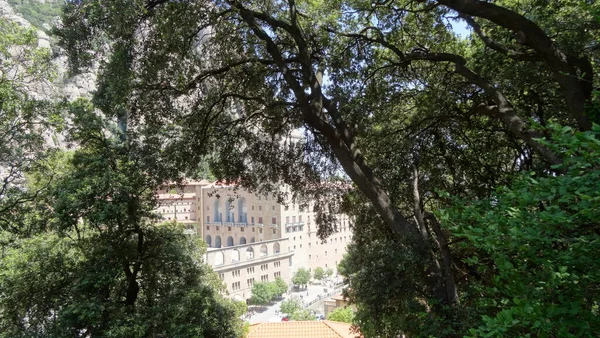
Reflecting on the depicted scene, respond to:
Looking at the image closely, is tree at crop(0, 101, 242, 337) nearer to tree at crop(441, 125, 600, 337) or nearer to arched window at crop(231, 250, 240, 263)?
tree at crop(441, 125, 600, 337)

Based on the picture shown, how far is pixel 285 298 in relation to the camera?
170 ft

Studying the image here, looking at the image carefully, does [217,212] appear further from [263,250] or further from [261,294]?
[261,294]

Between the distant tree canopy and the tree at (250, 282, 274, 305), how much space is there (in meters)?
39.3

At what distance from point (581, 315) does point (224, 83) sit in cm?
781

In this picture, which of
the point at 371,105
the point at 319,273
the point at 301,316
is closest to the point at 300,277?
the point at 319,273

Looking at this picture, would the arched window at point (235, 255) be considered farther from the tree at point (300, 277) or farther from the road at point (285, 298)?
the tree at point (300, 277)

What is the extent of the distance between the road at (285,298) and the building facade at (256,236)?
290cm

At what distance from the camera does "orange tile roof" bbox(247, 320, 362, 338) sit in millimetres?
15266

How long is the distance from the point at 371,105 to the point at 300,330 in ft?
36.1

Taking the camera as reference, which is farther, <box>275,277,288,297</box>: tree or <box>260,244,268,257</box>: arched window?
<box>260,244,268,257</box>: arched window

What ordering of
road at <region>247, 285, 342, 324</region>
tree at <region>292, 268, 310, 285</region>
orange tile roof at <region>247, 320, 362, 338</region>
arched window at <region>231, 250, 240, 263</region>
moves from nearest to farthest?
orange tile roof at <region>247, 320, 362, 338</region> → road at <region>247, 285, 342, 324</region> → arched window at <region>231, 250, 240, 263</region> → tree at <region>292, 268, 310, 285</region>

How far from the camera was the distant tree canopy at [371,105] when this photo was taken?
18.2ft

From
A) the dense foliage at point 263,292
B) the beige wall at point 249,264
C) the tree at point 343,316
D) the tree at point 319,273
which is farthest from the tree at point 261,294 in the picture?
the tree at point 343,316

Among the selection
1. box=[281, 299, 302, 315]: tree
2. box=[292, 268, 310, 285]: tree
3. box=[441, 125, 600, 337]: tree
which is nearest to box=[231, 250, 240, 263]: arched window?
box=[292, 268, 310, 285]: tree
